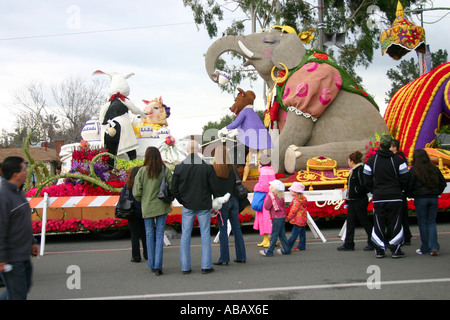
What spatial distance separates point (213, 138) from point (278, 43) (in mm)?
2822

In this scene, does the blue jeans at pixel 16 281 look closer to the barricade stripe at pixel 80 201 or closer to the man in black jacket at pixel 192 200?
the man in black jacket at pixel 192 200

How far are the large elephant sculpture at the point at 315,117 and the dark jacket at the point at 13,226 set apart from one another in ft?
23.0

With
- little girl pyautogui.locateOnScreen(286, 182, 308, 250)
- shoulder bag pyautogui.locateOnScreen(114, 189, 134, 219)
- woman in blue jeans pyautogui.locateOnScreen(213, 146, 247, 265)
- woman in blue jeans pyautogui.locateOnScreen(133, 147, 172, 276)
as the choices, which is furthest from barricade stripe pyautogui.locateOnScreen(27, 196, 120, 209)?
little girl pyautogui.locateOnScreen(286, 182, 308, 250)

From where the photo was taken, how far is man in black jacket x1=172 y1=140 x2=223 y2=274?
19.7 ft

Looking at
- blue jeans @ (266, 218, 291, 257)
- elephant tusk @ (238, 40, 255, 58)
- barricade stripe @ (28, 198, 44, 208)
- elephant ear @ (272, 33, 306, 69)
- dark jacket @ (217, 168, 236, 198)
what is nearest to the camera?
dark jacket @ (217, 168, 236, 198)

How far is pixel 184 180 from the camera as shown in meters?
6.04

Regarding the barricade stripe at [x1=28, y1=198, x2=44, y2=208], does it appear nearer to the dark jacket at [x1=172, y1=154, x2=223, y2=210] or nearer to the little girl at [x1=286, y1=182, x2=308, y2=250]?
the dark jacket at [x1=172, y1=154, x2=223, y2=210]

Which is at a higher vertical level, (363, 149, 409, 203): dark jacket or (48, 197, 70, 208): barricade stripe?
(363, 149, 409, 203): dark jacket

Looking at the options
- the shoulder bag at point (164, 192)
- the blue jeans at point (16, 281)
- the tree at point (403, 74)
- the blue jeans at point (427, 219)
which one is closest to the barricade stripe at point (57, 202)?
the shoulder bag at point (164, 192)

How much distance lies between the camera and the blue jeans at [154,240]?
6039 millimetres

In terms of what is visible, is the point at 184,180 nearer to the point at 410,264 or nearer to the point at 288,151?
the point at 410,264

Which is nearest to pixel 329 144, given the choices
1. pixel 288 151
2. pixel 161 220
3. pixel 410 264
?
pixel 288 151

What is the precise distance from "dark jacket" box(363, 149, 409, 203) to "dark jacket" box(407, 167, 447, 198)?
0.19 m

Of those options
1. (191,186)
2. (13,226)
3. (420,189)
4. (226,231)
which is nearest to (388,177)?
(420,189)
